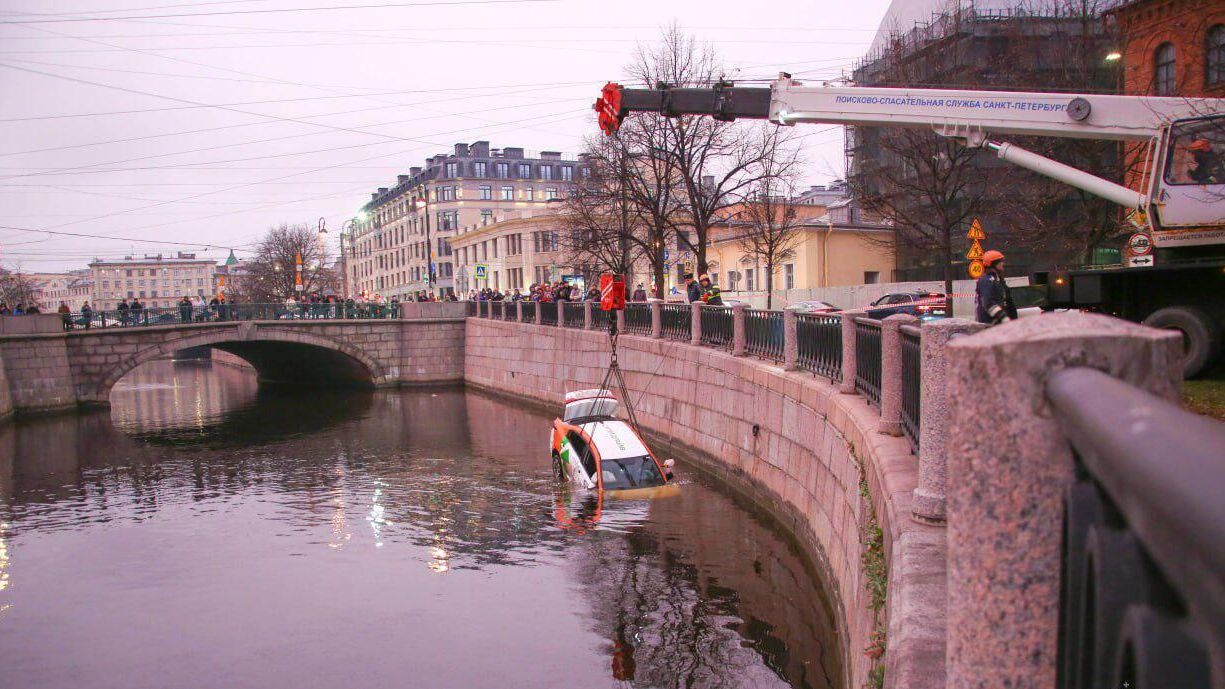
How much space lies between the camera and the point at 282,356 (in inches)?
1972

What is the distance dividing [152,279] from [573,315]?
157 metres

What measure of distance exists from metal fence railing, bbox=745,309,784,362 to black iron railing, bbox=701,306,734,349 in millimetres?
1073

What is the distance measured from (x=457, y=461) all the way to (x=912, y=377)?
16.9 m

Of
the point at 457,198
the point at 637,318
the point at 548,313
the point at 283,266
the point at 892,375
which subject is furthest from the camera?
the point at 457,198

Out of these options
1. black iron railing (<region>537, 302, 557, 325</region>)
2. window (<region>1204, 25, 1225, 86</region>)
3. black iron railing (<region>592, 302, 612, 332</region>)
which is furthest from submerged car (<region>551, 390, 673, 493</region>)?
window (<region>1204, 25, 1225, 86</region>)

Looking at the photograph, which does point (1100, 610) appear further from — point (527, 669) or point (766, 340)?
point (766, 340)

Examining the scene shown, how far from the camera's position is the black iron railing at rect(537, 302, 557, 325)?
3397cm

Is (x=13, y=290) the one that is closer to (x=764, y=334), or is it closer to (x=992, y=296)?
(x=764, y=334)

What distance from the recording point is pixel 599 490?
17.0 meters

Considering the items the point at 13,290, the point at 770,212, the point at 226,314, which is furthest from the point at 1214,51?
the point at 13,290

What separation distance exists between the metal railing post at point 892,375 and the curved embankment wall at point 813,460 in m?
0.22

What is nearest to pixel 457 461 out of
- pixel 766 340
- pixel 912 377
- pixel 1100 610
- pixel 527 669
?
pixel 766 340

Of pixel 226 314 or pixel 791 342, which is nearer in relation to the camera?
pixel 791 342

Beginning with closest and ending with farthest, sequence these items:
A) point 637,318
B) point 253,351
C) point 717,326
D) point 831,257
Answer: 1. point 717,326
2. point 637,318
3. point 831,257
4. point 253,351
